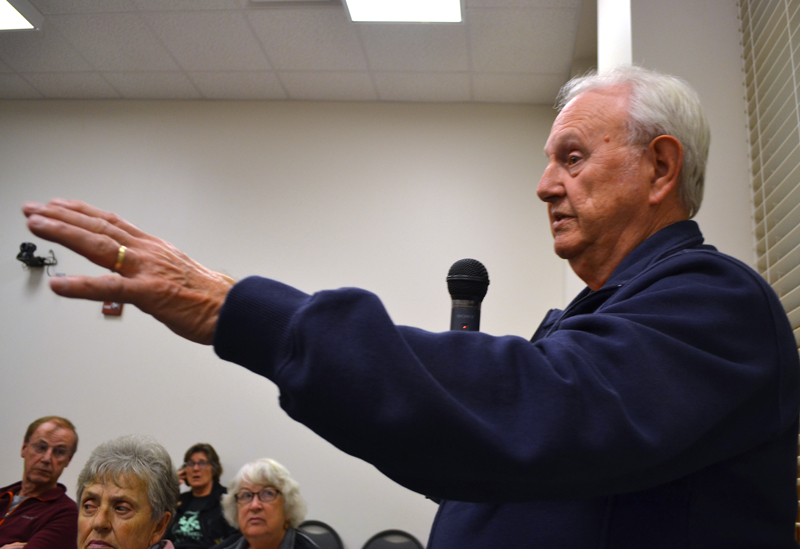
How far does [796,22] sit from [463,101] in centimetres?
294

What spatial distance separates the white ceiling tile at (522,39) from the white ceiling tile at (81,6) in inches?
83.2

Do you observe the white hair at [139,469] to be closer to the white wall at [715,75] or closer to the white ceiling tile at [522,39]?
the white wall at [715,75]

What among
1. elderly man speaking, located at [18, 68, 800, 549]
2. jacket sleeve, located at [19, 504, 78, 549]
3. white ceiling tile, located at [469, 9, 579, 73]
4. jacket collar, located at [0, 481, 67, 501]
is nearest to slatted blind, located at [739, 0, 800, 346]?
elderly man speaking, located at [18, 68, 800, 549]

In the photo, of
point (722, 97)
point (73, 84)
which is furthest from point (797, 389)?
point (73, 84)

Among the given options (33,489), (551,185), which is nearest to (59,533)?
(33,489)

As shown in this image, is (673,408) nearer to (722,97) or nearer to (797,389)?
(797,389)

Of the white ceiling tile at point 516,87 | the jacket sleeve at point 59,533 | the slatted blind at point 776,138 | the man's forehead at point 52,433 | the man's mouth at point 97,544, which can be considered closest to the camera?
the man's mouth at point 97,544

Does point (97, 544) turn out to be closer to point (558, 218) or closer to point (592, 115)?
point (558, 218)

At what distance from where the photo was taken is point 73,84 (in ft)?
16.3

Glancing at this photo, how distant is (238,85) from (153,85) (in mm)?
648

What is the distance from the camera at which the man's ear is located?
3.25ft

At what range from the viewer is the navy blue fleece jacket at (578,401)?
558 millimetres

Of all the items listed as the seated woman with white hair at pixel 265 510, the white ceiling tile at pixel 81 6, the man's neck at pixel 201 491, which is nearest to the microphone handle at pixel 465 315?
the seated woman with white hair at pixel 265 510

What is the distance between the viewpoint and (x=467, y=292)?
1.23 metres
